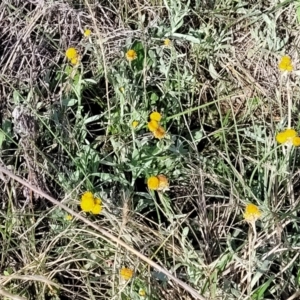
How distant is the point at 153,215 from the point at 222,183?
0.21 metres

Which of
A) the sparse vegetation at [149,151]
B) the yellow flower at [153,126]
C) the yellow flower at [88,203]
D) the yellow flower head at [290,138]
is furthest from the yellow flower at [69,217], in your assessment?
the yellow flower head at [290,138]

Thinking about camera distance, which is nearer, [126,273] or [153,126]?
[126,273]

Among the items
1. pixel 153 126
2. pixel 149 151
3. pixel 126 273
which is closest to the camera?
pixel 126 273

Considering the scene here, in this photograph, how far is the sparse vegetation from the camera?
1507 mm

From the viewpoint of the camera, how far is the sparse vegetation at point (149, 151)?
151cm

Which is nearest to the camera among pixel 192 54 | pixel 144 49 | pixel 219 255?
pixel 219 255

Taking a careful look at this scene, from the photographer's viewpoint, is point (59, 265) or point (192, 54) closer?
point (59, 265)

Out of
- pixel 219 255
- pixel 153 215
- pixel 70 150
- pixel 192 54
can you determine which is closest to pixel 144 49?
pixel 192 54

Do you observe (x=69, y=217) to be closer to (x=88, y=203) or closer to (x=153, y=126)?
(x=88, y=203)

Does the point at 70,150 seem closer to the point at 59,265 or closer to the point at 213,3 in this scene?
the point at 59,265

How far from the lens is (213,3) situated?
6.78 ft

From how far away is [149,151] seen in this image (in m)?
1.68

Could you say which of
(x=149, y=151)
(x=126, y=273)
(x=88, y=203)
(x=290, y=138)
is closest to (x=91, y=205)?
(x=88, y=203)

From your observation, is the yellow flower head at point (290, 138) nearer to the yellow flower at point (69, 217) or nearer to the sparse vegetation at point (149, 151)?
Answer: the sparse vegetation at point (149, 151)
